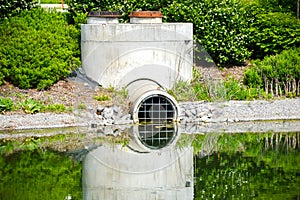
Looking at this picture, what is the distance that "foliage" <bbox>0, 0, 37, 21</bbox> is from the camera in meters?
23.9

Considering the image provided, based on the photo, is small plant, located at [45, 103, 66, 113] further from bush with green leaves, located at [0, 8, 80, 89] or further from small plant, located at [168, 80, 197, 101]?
small plant, located at [168, 80, 197, 101]

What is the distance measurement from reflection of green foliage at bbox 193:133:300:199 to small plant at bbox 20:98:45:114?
495cm

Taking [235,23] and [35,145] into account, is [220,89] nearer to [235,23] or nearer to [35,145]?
[235,23]

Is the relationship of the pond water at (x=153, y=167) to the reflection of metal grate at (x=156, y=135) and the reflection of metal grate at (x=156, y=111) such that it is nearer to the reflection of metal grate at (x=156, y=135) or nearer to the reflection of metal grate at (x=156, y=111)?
the reflection of metal grate at (x=156, y=135)

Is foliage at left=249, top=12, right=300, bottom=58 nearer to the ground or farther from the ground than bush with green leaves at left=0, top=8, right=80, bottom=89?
farther from the ground

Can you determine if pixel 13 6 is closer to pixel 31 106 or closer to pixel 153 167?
pixel 31 106

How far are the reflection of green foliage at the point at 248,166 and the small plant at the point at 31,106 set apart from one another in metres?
4.95

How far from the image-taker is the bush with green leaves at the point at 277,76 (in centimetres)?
2303

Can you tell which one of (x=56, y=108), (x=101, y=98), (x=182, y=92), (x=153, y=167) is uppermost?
(x=182, y=92)

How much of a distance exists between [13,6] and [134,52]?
4.61 meters

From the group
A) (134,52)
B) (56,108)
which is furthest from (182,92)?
(56,108)

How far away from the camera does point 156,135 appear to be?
19.4m

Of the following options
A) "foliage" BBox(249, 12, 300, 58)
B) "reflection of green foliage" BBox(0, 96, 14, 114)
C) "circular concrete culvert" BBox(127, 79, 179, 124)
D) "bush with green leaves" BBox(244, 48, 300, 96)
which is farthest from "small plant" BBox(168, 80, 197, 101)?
"reflection of green foliage" BBox(0, 96, 14, 114)

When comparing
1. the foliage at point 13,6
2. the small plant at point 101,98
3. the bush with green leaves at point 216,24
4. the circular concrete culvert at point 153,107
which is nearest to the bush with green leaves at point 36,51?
the foliage at point 13,6
